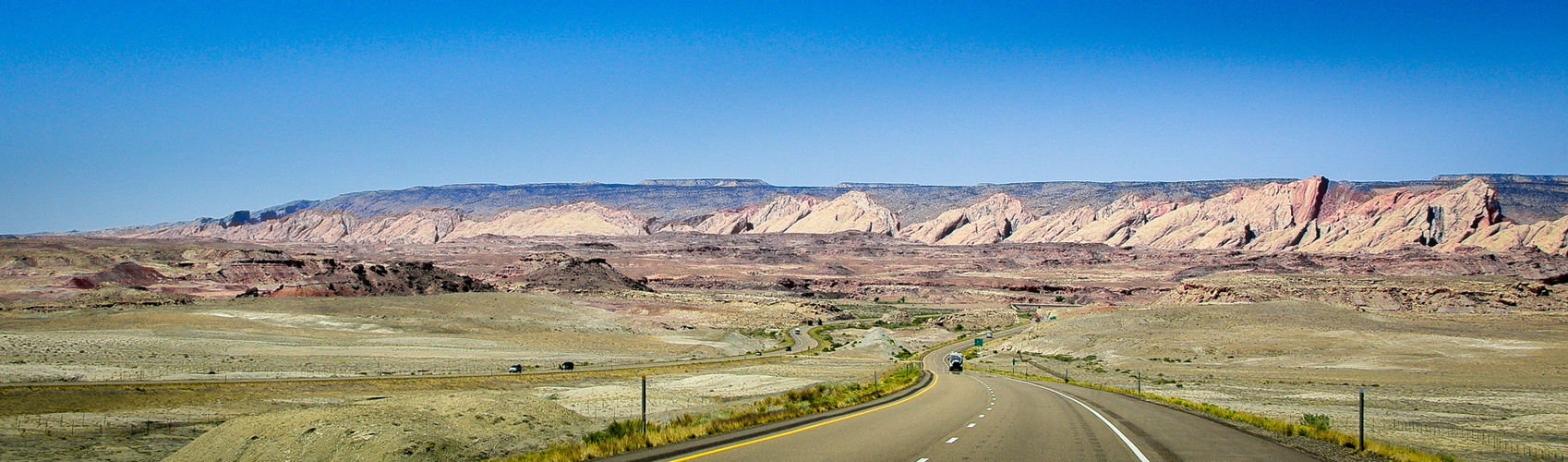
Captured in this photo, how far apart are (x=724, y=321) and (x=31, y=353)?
48495 mm

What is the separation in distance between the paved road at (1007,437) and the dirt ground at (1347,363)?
2425 mm

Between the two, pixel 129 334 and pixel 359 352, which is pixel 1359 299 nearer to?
pixel 359 352

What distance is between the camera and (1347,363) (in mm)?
42406

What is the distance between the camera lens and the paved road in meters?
11.7

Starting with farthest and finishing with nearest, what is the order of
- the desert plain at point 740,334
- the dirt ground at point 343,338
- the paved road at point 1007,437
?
the dirt ground at point 343,338, the desert plain at point 740,334, the paved road at point 1007,437

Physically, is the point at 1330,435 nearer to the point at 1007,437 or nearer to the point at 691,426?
the point at 1007,437

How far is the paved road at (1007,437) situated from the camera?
11.7 m

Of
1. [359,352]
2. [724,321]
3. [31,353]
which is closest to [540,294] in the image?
[724,321]

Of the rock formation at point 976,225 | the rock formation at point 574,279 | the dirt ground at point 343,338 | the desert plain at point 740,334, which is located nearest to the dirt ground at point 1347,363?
the desert plain at point 740,334

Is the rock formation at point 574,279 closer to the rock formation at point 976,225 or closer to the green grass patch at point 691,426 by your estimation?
the green grass patch at point 691,426

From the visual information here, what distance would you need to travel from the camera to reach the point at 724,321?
254 feet

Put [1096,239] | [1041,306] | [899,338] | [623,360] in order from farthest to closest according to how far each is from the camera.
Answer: [1096,239]
[1041,306]
[899,338]
[623,360]

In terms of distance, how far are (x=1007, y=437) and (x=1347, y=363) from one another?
36994 millimetres

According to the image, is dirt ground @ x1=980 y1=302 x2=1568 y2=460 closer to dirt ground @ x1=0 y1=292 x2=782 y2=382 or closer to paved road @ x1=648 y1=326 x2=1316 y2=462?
paved road @ x1=648 y1=326 x2=1316 y2=462
